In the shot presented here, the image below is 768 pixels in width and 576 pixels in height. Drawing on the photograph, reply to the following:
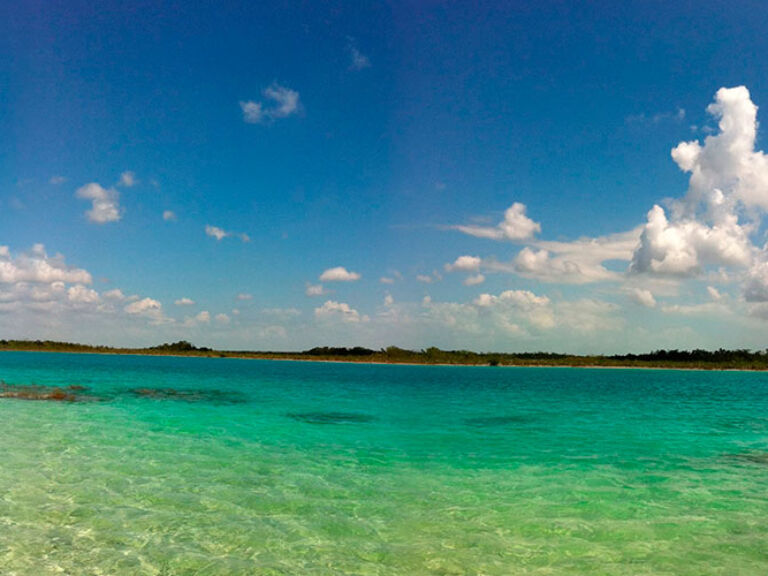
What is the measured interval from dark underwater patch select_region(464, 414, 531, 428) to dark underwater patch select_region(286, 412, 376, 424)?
6985 millimetres

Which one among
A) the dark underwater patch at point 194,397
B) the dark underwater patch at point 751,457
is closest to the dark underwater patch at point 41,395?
the dark underwater patch at point 194,397

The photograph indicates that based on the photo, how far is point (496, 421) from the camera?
1442 inches

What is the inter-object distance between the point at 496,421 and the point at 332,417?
11.6 metres

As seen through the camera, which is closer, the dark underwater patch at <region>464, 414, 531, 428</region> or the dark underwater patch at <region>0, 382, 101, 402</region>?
the dark underwater patch at <region>464, 414, 531, 428</region>

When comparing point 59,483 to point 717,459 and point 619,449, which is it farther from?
point 717,459

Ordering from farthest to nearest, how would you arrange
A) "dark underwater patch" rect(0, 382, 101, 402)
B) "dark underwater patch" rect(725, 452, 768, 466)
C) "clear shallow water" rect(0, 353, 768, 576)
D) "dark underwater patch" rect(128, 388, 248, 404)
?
"dark underwater patch" rect(128, 388, 248, 404)
"dark underwater patch" rect(0, 382, 101, 402)
"dark underwater patch" rect(725, 452, 768, 466)
"clear shallow water" rect(0, 353, 768, 576)

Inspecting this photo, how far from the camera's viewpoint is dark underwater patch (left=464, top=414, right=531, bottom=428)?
34.2 metres

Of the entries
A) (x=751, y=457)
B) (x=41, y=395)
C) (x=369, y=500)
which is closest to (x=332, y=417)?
(x=369, y=500)

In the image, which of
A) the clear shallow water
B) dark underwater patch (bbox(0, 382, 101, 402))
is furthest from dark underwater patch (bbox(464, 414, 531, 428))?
dark underwater patch (bbox(0, 382, 101, 402))

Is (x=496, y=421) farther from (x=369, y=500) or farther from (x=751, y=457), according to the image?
(x=369, y=500)

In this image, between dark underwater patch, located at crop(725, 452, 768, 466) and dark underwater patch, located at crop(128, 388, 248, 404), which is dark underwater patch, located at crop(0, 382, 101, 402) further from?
dark underwater patch, located at crop(725, 452, 768, 466)

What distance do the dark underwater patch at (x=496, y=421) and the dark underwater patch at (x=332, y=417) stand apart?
698cm

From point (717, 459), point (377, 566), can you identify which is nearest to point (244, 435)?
point (377, 566)

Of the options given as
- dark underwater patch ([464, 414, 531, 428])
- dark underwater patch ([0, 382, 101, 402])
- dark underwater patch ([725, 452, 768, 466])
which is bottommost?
dark underwater patch ([464, 414, 531, 428])
